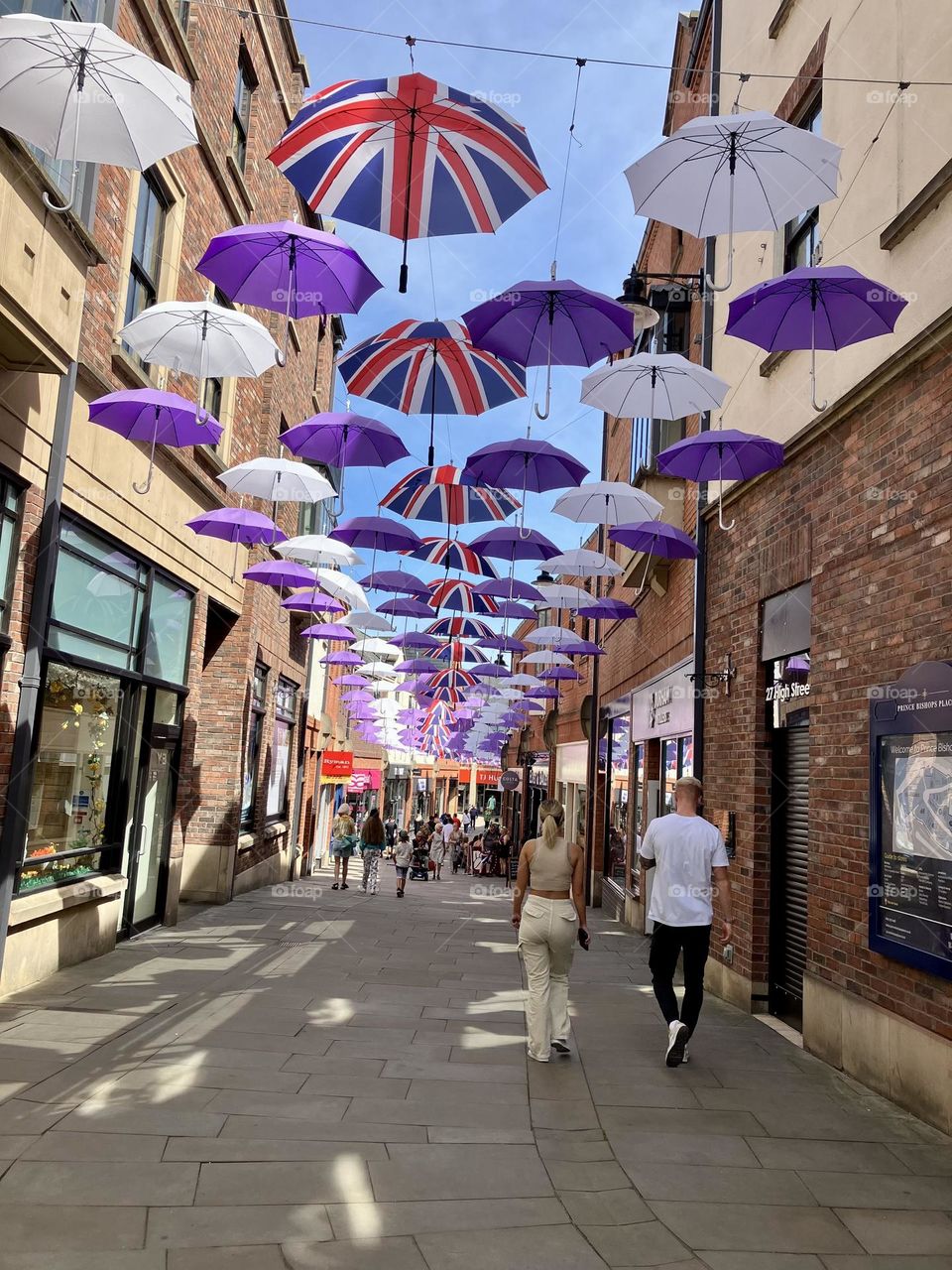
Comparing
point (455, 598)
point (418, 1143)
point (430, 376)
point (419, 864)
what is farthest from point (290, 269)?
point (419, 864)

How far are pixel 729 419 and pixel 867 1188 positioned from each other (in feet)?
25.5

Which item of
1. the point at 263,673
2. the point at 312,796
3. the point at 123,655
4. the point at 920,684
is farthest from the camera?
the point at 312,796

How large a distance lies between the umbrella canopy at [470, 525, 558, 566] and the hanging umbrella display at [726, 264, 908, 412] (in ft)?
20.1

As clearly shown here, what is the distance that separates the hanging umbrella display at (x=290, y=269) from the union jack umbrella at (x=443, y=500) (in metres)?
5.68

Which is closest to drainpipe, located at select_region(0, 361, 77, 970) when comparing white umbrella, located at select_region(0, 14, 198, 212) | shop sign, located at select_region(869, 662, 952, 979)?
white umbrella, located at select_region(0, 14, 198, 212)

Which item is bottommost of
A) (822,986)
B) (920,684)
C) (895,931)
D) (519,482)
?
(822,986)

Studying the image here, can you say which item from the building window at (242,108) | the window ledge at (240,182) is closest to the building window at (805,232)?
the window ledge at (240,182)

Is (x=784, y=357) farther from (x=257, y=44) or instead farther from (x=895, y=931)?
(x=257, y=44)

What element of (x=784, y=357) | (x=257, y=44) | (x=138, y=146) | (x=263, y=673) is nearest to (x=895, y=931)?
(x=784, y=357)

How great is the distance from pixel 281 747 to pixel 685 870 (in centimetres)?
1511

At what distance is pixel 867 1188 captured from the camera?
471cm

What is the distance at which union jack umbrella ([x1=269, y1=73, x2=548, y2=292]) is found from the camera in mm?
6109

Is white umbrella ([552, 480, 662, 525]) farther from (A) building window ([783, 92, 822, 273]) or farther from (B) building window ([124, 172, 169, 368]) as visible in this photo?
(B) building window ([124, 172, 169, 368])

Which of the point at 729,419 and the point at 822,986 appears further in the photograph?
the point at 729,419
